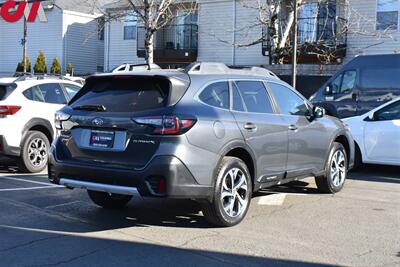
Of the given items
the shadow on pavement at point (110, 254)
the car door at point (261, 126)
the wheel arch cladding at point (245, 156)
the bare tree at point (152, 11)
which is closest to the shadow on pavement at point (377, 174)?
the car door at point (261, 126)

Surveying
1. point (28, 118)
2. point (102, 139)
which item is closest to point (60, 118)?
point (102, 139)

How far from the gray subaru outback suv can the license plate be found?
0.04ft

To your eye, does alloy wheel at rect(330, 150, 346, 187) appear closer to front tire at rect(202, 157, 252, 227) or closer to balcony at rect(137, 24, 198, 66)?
front tire at rect(202, 157, 252, 227)

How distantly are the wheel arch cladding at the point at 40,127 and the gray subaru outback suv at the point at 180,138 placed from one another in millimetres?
3359

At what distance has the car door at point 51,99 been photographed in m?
10.6

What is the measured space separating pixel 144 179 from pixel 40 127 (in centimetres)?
530

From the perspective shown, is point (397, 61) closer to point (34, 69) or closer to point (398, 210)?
point (398, 210)

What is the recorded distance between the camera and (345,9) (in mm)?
23438

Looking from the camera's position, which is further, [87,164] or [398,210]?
[398,210]

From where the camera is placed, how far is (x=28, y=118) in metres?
10.3

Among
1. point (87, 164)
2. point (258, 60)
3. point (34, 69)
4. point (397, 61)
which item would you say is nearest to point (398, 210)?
point (87, 164)

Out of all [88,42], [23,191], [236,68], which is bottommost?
[23,191]

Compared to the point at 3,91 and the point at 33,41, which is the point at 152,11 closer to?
the point at 33,41

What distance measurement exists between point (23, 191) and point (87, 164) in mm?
2714
